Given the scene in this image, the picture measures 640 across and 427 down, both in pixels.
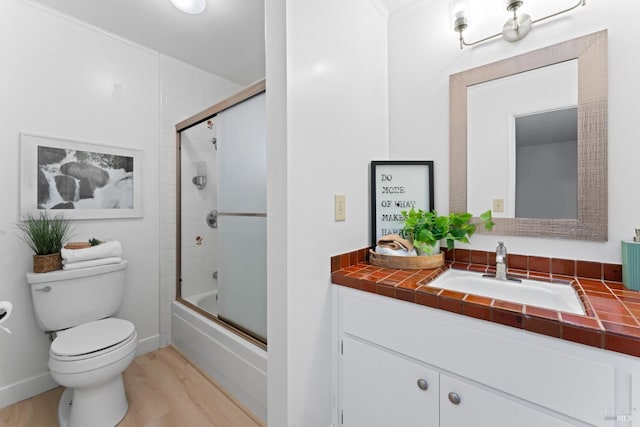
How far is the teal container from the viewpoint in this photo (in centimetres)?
95

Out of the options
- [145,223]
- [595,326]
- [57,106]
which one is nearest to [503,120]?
[595,326]

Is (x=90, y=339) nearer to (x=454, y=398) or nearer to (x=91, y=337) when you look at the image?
(x=91, y=337)

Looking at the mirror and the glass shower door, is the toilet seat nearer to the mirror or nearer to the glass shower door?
the glass shower door

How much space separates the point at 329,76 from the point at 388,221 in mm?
784

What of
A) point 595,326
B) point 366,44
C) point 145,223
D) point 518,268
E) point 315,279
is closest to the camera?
point 595,326

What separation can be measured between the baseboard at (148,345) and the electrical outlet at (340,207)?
1896mm

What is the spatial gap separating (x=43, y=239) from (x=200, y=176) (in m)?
1.07

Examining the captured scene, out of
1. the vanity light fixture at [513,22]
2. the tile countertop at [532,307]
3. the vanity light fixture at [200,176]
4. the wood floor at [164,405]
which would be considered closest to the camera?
the tile countertop at [532,307]

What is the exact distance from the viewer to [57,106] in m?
1.71

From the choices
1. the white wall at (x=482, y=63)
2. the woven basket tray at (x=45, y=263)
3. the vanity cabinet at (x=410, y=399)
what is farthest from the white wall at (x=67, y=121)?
the white wall at (x=482, y=63)

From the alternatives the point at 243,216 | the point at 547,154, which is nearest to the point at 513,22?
the point at 547,154

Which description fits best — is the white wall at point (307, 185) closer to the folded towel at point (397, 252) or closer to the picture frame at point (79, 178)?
the folded towel at point (397, 252)

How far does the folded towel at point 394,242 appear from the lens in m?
1.31

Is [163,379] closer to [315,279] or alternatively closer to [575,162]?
[315,279]
